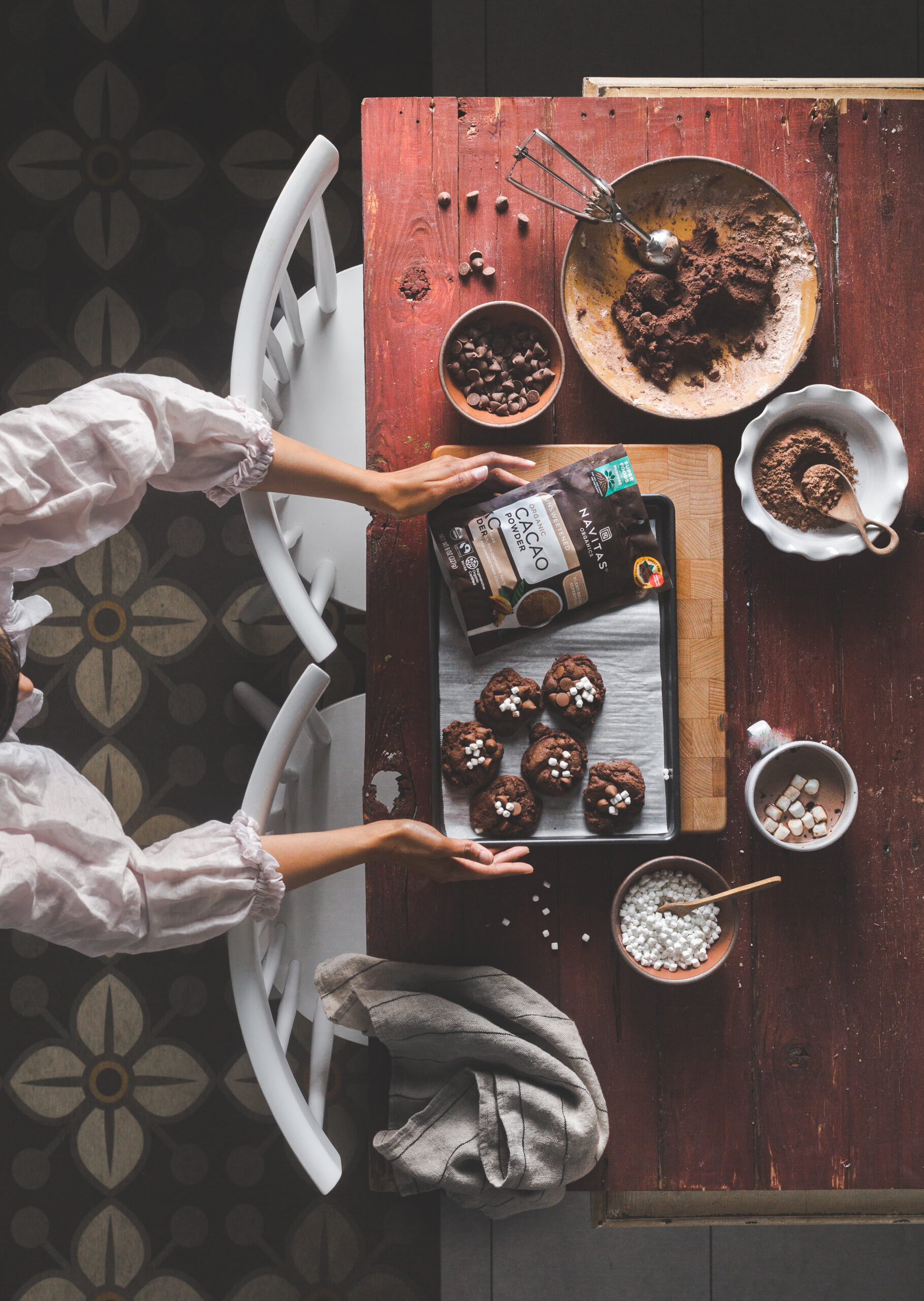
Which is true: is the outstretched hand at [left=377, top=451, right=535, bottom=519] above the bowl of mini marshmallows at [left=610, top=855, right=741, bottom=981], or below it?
above

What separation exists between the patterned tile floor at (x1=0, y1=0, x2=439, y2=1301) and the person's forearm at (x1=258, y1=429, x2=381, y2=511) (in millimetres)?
791

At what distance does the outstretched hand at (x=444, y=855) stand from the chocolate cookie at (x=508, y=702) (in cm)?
16

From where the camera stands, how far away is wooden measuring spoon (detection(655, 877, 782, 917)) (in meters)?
1.20

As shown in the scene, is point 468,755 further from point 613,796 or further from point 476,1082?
point 476,1082

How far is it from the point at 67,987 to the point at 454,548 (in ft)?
4.58

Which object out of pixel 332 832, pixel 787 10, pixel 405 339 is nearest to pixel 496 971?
pixel 332 832

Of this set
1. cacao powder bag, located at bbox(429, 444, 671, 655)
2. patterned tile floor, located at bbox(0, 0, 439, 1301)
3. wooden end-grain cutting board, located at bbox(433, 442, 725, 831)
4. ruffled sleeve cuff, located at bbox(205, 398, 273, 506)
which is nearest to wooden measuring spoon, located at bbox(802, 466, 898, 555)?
wooden end-grain cutting board, located at bbox(433, 442, 725, 831)

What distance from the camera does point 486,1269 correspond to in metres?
1.83

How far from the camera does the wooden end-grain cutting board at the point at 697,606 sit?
4.10 feet

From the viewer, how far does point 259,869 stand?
3.42 ft

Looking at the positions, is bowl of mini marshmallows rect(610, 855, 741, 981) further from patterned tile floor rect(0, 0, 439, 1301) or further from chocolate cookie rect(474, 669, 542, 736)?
patterned tile floor rect(0, 0, 439, 1301)

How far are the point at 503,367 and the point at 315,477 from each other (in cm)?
31

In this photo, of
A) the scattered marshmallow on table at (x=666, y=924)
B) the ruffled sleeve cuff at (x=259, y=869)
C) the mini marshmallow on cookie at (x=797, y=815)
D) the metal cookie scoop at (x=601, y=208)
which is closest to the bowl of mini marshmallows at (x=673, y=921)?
the scattered marshmallow on table at (x=666, y=924)

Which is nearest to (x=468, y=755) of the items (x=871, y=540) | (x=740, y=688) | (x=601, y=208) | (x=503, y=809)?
(x=503, y=809)
